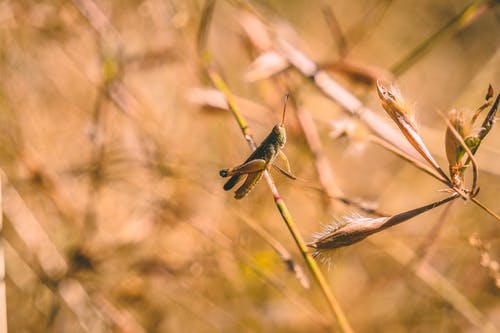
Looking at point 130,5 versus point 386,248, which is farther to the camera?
point 130,5

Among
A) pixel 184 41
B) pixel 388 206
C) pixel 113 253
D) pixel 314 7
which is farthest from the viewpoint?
pixel 314 7

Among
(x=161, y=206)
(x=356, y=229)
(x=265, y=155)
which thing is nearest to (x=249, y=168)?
(x=265, y=155)

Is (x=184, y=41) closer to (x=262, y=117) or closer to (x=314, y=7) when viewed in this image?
(x=262, y=117)

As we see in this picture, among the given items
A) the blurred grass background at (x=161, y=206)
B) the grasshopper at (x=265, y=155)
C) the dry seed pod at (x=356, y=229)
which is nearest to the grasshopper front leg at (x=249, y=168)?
the grasshopper at (x=265, y=155)

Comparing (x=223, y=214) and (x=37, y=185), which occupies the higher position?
(x=37, y=185)

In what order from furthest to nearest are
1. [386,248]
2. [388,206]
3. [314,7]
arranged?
[314,7], [388,206], [386,248]

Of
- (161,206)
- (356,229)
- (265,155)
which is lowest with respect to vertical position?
(356,229)

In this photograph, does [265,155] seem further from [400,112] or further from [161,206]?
[161,206]

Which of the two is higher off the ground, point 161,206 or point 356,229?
point 161,206

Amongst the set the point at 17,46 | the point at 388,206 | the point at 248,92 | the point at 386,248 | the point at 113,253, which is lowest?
the point at 386,248

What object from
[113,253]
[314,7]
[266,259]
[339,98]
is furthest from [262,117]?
[314,7]
